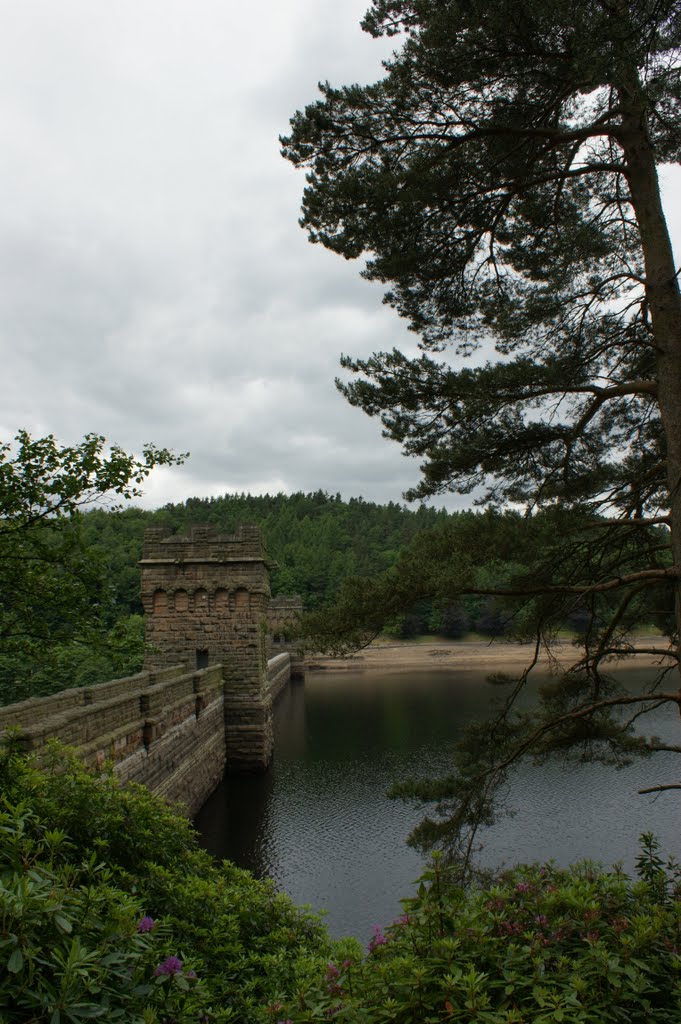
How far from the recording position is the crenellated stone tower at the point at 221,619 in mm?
18156

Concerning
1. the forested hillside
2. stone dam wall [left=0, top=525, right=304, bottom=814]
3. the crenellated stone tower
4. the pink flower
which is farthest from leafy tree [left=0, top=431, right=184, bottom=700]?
the forested hillside

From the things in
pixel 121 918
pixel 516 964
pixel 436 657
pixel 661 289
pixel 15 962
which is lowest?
pixel 436 657

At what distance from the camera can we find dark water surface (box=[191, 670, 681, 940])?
452 inches

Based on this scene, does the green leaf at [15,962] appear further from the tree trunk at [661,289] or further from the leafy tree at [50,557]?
the tree trunk at [661,289]

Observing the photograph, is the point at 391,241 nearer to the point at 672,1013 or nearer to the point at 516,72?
the point at 516,72

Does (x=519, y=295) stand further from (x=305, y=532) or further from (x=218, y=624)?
(x=305, y=532)

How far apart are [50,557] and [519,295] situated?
20.9 feet

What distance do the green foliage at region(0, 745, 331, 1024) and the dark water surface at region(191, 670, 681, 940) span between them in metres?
4.22

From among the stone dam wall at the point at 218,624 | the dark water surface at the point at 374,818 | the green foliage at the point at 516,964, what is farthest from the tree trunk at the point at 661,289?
A: the stone dam wall at the point at 218,624

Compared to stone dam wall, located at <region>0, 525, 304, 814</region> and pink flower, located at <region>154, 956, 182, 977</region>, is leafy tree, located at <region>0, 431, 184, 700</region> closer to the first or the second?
pink flower, located at <region>154, 956, 182, 977</region>

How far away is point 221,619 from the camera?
18.2 metres

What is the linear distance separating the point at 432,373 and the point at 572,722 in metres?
4.30

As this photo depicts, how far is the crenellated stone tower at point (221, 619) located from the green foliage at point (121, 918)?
12937 mm

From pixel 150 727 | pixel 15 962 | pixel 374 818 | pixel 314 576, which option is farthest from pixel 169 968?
pixel 314 576
